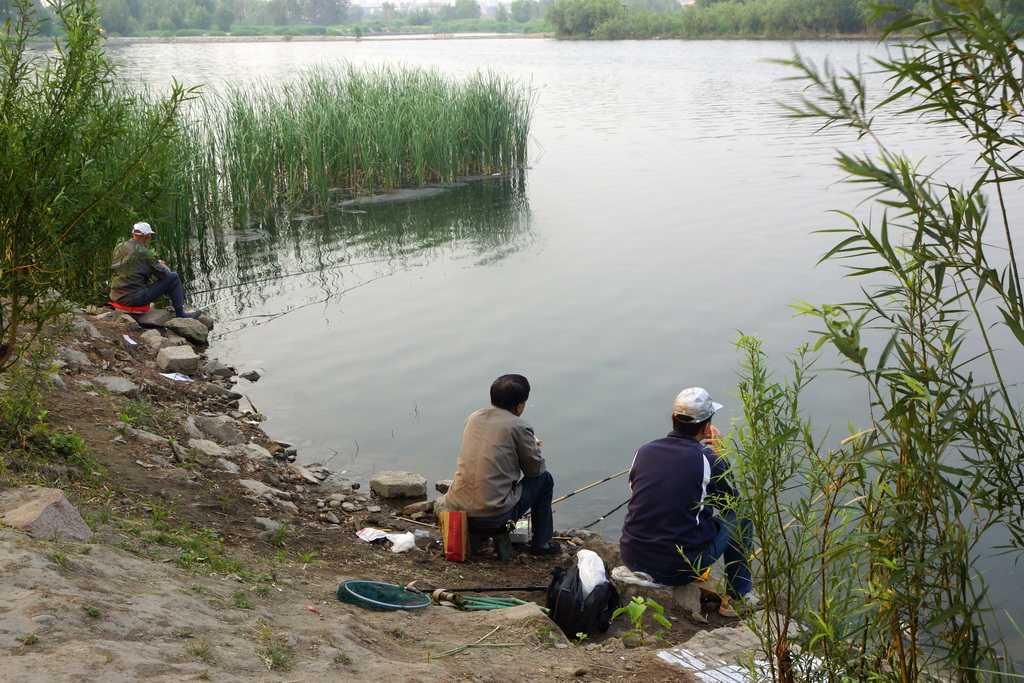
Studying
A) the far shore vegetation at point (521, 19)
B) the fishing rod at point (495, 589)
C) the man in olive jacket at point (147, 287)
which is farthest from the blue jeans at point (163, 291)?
the far shore vegetation at point (521, 19)

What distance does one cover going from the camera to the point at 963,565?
2307 mm

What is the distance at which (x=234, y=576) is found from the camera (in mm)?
3736

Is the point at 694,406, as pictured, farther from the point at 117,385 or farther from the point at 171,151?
the point at 117,385

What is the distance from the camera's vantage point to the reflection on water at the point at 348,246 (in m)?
11.0

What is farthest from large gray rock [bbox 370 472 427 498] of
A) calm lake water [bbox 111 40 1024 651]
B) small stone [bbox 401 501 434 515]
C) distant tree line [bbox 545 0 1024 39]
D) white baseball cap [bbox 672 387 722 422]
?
distant tree line [bbox 545 0 1024 39]

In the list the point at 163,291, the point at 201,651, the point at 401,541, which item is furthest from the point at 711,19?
the point at 201,651

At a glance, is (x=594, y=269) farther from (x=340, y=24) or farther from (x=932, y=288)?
(x=340, y=24)

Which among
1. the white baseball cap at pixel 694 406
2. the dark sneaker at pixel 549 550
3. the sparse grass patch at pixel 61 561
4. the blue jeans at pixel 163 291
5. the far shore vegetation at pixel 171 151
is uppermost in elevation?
the far shore vegetation at pixel 171 151

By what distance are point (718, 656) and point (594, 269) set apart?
830 cm

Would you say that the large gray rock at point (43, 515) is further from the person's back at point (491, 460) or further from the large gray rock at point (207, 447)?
the large gray rock at point (207, 447)

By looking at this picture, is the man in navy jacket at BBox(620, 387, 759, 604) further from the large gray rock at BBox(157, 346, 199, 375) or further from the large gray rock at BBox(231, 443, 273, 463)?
the large gray rock at BBox(157, 346, 199, 375)

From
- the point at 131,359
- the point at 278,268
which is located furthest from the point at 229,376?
the point at 278,268

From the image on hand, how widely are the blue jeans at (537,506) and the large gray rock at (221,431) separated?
2488 millimetres

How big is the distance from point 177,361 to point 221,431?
70.4 inches
